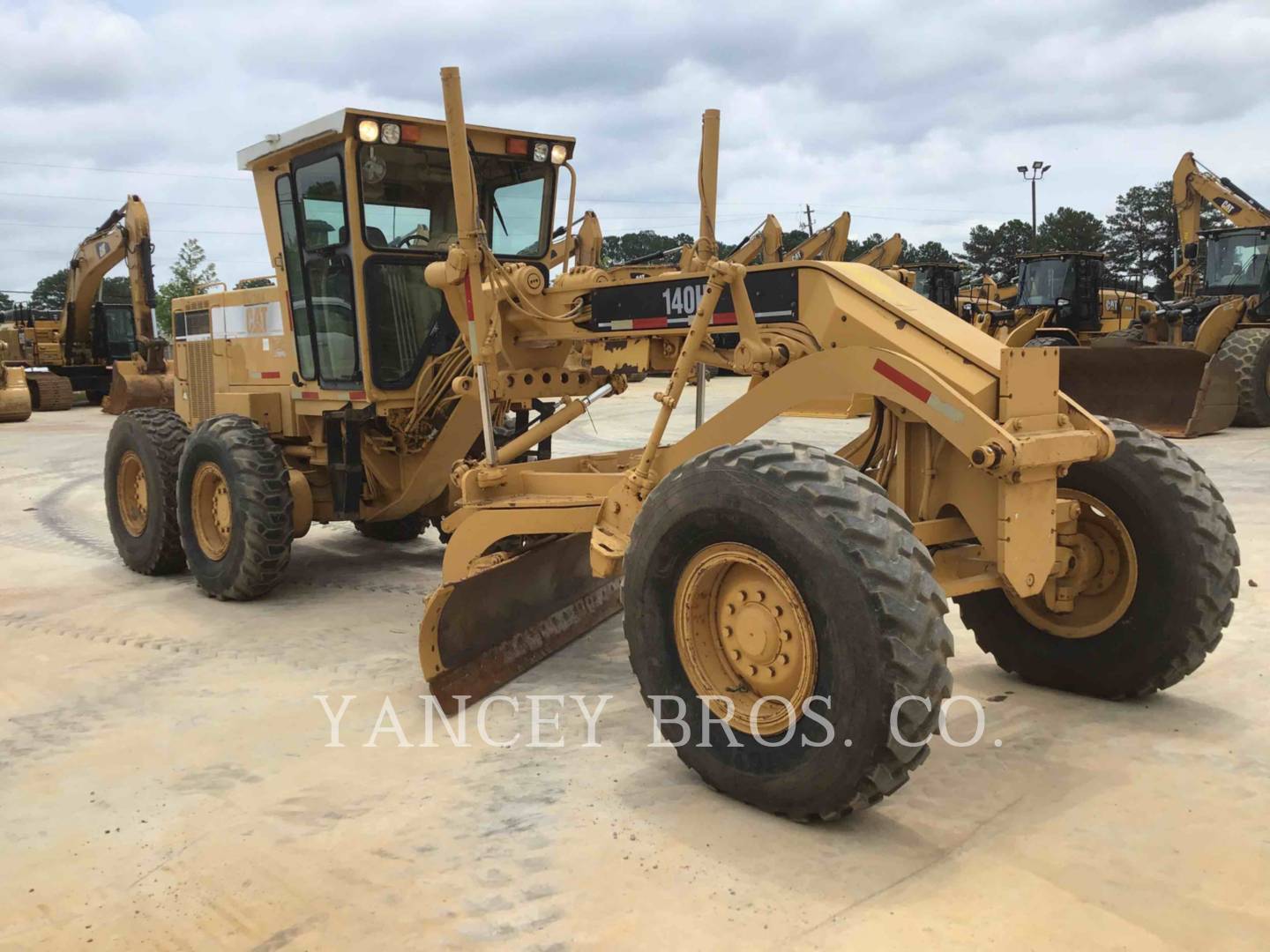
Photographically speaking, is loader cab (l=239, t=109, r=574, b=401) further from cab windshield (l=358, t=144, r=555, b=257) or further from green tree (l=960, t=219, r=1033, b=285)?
green tree (l=960, t=219, r=1033, b=285)

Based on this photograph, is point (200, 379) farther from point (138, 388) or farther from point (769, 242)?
point (138, 388)

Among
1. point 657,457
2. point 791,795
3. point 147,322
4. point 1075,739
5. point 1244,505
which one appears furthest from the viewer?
point 147,322

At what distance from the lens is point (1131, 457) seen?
4133 mm

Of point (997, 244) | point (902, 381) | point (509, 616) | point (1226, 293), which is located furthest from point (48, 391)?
point (997, 244)

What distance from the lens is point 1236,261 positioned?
16.1 meters

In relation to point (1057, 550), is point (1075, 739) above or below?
below

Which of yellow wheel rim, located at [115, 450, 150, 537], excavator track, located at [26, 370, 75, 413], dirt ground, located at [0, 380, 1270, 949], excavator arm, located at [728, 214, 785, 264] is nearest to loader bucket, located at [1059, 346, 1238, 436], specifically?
excavator arm, located at [728, 214, 785, 264]

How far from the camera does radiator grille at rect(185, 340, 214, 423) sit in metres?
8.01

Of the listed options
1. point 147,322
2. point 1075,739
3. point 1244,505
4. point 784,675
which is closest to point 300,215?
point 784,675

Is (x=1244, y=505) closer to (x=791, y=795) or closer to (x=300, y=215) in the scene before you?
(x=791, y=795)

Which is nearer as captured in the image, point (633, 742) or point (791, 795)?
point (791, 795)

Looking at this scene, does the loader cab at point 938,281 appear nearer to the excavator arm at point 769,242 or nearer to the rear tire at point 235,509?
the excavator arm at point 769,242

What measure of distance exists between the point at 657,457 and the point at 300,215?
336cm

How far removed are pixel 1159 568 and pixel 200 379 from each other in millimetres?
6652
